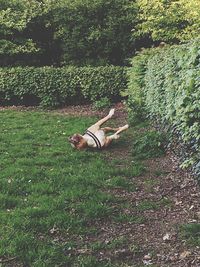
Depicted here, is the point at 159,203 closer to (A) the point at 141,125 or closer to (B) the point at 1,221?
(B) the point at 1,221

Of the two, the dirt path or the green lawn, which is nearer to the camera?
the dirt path

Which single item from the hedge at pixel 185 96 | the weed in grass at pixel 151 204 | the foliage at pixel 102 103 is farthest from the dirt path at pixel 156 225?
the foliage at pixel 102 103

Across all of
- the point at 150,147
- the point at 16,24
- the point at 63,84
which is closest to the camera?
the point at 150,147

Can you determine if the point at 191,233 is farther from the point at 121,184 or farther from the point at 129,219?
the point at 121,184

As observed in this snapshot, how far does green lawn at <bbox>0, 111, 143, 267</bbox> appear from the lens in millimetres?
3988

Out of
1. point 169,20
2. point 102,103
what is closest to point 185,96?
point 102,103

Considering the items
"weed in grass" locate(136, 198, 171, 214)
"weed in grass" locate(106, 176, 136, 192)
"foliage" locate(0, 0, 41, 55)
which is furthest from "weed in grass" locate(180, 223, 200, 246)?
"foliage" locate(0, 0, 41, 55)

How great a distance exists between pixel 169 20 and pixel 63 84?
5.35 m

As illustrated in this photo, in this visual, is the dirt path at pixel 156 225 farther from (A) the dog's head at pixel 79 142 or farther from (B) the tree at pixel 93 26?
(B) the tree at pixel 93 26

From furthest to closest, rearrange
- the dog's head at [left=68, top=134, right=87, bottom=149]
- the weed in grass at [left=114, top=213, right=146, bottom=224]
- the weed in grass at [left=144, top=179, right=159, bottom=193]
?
the dog's head at [left=68, top=134, right=87, bottom=149] → the weed in grass at [left=144, top=179, right=159, bottom=193] → the weed in grass at [left=114, top=213, right=146, bottom=224]

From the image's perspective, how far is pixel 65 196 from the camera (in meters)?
5.32

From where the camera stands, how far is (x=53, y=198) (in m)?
5.27

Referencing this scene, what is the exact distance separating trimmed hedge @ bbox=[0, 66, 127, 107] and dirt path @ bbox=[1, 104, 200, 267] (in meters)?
8.54

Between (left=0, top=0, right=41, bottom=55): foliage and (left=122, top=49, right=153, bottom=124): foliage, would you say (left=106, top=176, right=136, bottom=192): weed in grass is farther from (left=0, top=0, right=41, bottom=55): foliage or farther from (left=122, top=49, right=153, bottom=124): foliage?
(left=0, top=0, right=41, bottom=55): foliage
